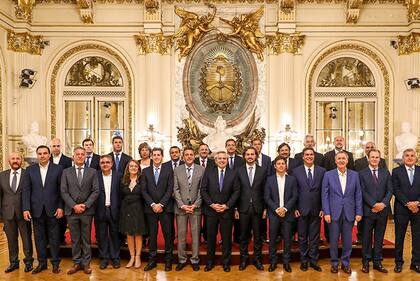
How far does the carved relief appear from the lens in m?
12.0

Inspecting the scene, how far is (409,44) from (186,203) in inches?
319

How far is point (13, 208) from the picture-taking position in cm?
612

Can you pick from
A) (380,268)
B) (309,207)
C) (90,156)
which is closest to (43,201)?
(90,156)

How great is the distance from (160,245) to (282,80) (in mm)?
6108

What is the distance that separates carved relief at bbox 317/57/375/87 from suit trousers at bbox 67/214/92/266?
788 cm

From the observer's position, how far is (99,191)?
20.1ft

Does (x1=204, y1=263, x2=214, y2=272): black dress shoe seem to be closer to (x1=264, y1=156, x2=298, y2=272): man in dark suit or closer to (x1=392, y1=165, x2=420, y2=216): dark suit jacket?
(x1=264, y1=156, x2=298, y2=272): man in dark suit

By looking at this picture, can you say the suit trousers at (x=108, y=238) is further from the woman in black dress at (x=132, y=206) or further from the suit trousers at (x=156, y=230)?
the suit trousers at (x=156, y=230)

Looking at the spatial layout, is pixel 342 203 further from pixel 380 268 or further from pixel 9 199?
pixel 9 199

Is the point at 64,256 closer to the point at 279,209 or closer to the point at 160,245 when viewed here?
the point at 160,245

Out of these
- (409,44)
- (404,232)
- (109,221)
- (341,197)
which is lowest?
(404,232)

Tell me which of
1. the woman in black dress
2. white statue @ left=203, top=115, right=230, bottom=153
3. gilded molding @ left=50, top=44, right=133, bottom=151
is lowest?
the woman in black dress

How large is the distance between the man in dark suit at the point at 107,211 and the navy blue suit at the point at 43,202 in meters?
0.53

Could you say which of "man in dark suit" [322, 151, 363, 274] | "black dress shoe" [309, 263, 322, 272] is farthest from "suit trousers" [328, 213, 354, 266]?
"black dress shoe" [309, 263, 322, 272]
